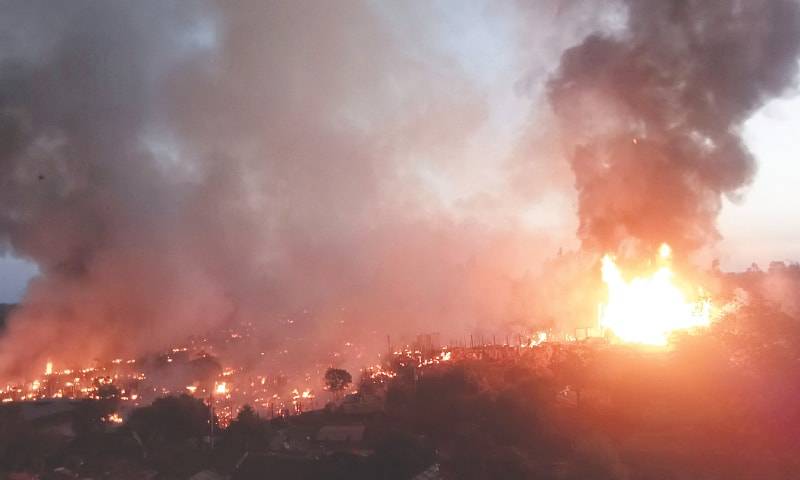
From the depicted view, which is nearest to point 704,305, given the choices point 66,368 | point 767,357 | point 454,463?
point 767,357

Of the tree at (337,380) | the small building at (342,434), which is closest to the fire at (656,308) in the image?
the small building at (342,434)

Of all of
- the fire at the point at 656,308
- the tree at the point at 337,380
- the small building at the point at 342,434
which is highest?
the fire at the point at 656,308

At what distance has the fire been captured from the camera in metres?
36.2

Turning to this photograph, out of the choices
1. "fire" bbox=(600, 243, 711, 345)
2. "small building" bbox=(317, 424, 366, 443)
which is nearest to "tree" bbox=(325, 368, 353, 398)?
"small building" bbox=(317, 424, 366, 443)

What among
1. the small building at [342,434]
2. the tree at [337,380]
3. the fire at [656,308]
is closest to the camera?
the small building at [342,434]

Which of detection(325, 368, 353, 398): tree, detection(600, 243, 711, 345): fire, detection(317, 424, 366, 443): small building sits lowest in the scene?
detection(317, 424, 366, 443): small building

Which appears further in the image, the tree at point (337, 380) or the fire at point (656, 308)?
the tree at point (337, 380)

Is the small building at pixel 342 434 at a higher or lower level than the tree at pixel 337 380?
lower

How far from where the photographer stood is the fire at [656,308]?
36219mm

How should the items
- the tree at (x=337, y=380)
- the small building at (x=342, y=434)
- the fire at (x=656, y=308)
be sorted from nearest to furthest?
1. the small building at (x=342, y=434)
2. the fire at (x=656, y=308)
3. the tree at (x=337, y=380)

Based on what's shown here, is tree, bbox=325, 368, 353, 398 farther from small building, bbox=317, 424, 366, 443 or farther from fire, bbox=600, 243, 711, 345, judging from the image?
fire, bbox=600, 243, 711, 345

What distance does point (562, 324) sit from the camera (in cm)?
4822

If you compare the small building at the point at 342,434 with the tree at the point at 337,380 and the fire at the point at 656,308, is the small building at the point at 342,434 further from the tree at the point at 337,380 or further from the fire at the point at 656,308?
the fire at the point at 656,308

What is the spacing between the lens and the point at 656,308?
36875 mm
